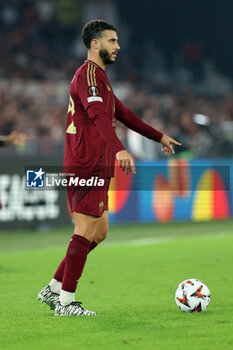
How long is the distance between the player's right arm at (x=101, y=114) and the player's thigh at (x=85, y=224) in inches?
25.3

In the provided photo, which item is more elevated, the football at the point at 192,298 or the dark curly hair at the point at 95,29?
the dark curly hair at the point at 95,29

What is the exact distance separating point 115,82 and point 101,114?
750 inches

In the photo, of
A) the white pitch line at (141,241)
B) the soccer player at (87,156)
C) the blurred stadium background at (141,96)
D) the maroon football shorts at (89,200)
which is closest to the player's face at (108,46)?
the soccer player at (87,156)

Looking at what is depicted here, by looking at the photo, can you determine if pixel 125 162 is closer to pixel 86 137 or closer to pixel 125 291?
pixel 86 137

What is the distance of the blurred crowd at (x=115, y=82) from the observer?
61.7 ft

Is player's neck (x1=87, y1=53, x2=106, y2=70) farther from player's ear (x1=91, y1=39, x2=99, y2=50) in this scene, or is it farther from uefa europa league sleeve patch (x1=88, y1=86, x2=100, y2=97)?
uefa europa league sleeve patch (x1=88, y1=86, x2=100, y2=97)

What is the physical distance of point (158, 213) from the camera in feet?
56.1

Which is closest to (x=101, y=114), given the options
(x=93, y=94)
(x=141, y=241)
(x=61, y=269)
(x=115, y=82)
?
(x=93, y=94)

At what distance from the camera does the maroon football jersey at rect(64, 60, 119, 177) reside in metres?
5.86

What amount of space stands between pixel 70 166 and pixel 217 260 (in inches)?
197

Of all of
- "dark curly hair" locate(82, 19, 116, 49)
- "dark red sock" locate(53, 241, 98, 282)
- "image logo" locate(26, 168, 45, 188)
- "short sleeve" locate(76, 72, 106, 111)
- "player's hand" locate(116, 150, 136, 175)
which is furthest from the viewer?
"image logo" locate(26, 168, 45, 188)

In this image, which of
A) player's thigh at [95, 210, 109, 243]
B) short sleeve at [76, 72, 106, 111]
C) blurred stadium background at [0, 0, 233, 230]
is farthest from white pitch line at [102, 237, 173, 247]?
short sleeve at [76, 72, 106, 111]

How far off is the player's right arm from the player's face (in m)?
0.27

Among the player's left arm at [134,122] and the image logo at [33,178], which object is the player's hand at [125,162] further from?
the image logo at [33,178]
